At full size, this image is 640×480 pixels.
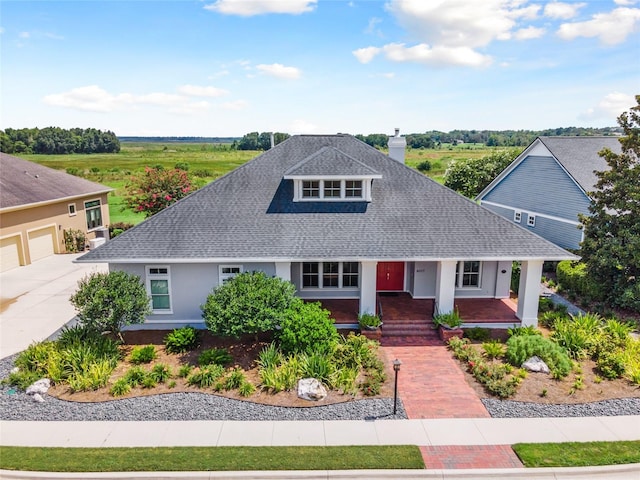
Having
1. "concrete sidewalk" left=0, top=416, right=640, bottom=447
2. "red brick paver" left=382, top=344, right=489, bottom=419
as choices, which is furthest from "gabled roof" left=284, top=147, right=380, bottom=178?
"concrete sidewalk" left=0, top=416, right=640, bottom=447

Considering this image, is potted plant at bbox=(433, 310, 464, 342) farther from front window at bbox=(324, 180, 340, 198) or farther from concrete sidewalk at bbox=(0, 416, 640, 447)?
front window at bbox=(324, 180, 340, 198)

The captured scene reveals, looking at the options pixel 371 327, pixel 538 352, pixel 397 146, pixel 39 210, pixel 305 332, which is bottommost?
pixel 538 352

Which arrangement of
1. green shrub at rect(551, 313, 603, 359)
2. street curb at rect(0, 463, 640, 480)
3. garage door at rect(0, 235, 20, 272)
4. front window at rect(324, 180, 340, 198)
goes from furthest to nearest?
garage door at rect(0, 235, 20, 272) < front window at rect(324, 180, 340, 198) < green shrub at rect(551, 313, 603, 359) < street curb at rect(0, 463, 640, 480)

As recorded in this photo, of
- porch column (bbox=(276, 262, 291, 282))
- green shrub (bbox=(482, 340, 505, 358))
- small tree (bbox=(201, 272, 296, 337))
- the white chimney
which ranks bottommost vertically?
green shrub (bbox=(482, 340, 505, 358))

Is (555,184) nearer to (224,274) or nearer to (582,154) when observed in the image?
(582,154)

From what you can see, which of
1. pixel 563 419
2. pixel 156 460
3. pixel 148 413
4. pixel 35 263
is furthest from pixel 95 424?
pixel 35 263

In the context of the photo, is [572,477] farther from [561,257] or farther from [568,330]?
[561,257]

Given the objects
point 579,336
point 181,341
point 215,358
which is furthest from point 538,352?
point 181,341
